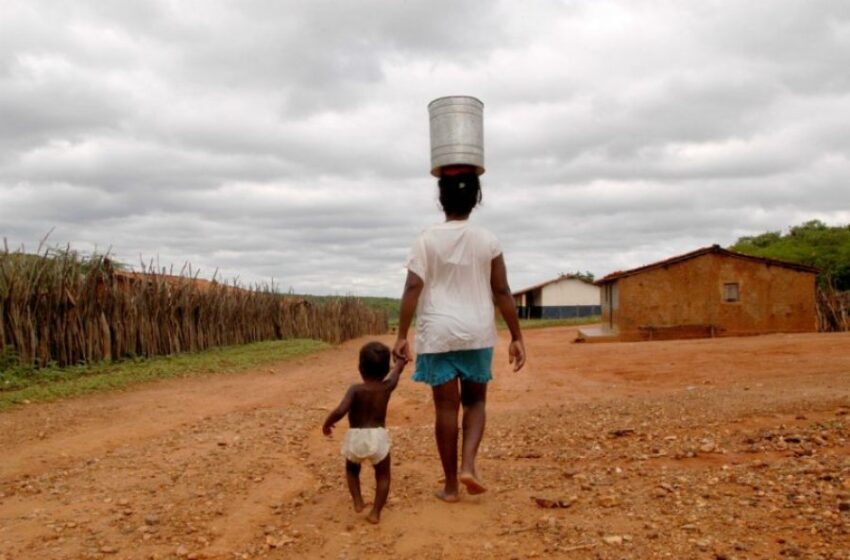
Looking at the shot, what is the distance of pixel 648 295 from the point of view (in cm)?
1966

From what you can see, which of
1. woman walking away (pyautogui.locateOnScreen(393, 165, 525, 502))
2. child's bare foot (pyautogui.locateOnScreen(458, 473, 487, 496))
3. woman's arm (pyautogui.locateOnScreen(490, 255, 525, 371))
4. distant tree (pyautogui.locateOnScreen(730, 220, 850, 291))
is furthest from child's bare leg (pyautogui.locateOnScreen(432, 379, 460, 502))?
distant tree (pyautogui.locateOnScreen(730, 220, 850, 291))

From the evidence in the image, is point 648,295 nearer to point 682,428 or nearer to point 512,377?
point 512,377

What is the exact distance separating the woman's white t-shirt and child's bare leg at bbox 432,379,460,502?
213mm

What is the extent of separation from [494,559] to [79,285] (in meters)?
10.2

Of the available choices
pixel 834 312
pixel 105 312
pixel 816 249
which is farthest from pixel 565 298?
pixel 105 312

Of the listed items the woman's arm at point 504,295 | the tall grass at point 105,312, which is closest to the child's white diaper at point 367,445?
the woman's arm at point 504,295

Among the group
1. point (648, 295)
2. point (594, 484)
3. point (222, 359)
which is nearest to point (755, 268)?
point (648, 295)

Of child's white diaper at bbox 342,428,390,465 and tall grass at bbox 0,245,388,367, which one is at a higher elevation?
tall grass at bbox 0,245,388,367

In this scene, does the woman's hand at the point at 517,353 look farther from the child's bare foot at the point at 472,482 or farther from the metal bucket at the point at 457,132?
the metal bucket at the point at 457,132

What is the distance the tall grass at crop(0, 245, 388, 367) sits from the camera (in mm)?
9891

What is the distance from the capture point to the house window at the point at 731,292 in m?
19.2

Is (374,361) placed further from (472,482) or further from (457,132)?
(457,132)

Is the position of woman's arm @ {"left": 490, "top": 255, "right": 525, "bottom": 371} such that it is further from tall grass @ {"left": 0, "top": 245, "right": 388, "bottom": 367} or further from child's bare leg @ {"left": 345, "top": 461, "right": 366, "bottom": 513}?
tall grass @ {"left": 0, "top": 245, "right": 388, "bottom": 367}

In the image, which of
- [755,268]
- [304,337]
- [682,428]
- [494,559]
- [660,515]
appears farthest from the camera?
[304,337]
